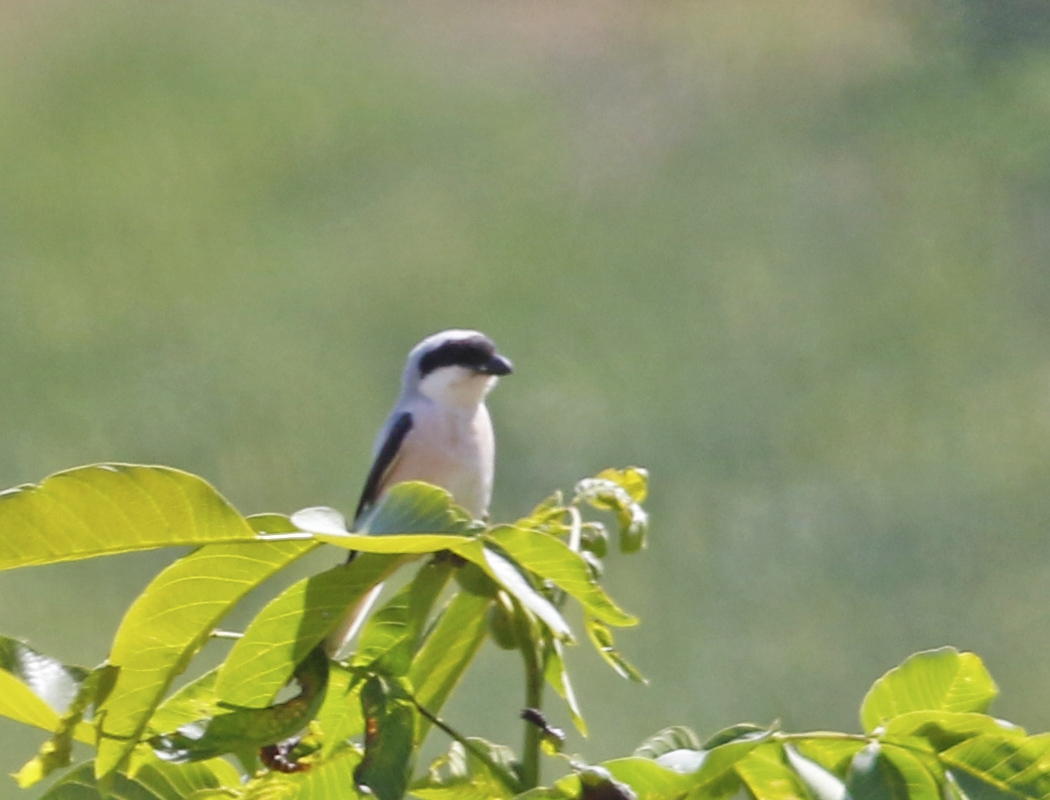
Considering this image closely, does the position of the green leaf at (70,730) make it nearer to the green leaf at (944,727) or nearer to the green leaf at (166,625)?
the green leaf at (166,625)

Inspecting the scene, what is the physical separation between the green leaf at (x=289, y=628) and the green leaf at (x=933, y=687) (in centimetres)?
25

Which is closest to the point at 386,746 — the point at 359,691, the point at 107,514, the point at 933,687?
the point at 359,691

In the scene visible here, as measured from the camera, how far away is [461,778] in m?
0.64

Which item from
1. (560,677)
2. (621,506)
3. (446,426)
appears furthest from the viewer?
(446,426)

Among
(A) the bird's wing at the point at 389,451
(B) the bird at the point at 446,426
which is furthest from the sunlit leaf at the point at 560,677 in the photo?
(A) the bird's wing at the point at 389,451

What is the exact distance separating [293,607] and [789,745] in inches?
9.0

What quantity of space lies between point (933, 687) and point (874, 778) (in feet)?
0.31

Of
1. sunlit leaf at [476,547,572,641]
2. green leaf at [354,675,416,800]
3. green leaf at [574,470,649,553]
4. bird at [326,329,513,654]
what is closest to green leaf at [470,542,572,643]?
sunlit leaf at [476,547,572,641]

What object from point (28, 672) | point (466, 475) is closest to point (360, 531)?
point (28, 672)

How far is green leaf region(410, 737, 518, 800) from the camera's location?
0.63 m

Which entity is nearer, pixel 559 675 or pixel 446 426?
pixel 559 675

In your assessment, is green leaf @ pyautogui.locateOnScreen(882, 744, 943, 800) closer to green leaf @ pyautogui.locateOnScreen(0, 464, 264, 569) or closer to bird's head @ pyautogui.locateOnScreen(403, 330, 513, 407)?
green leaf @ pyautogui.locateOnScreen(0, 464, 264, 569)

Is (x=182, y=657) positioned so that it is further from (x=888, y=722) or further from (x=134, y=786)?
(x=888, y=722)

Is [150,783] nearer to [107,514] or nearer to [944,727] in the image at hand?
[107,514]
